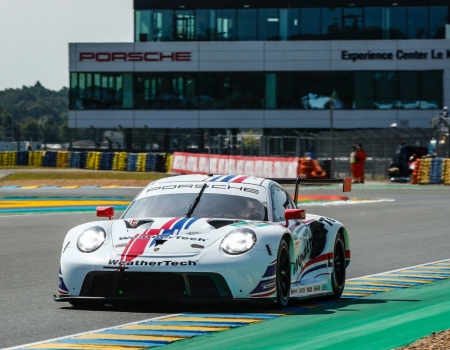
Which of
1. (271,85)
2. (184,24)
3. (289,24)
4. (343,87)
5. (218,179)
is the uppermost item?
(184,24)

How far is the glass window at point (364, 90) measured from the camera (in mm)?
64875

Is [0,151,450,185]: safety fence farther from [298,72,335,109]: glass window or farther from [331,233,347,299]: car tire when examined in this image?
[298,72,335,109]: glass window

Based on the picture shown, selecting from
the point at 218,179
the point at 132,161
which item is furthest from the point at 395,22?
the point at 218,179

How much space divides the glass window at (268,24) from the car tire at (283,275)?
57.6 metres

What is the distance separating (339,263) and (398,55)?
55611 mm

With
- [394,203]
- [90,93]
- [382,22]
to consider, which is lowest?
[394,203]

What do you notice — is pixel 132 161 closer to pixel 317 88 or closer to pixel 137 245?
pixel 317 88

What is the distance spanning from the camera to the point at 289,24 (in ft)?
214

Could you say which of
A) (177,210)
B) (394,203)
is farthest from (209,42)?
(177,210)

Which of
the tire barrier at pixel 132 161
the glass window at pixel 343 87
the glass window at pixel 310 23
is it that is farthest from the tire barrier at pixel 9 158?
the glass window at pixel 343 87

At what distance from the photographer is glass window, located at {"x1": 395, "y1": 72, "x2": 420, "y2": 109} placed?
6444cm

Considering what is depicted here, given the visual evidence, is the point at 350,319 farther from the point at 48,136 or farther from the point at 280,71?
the point at 280,71

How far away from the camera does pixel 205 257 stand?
325 inches

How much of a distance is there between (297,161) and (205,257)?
29325mm
